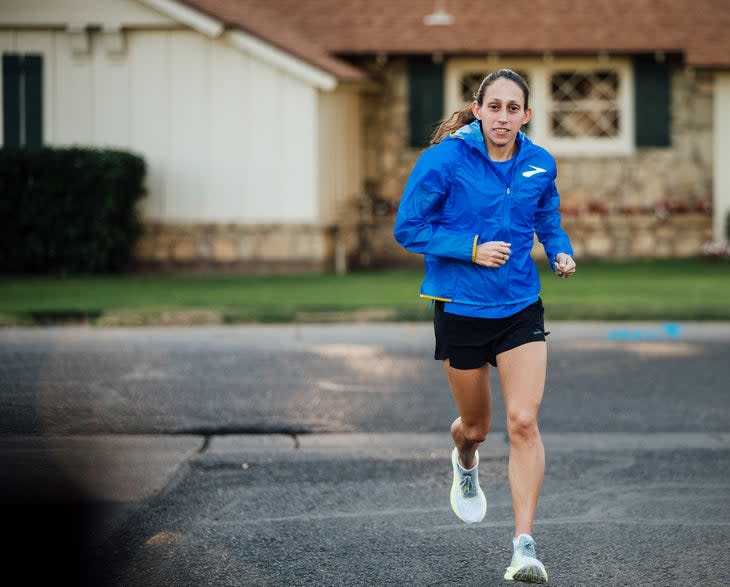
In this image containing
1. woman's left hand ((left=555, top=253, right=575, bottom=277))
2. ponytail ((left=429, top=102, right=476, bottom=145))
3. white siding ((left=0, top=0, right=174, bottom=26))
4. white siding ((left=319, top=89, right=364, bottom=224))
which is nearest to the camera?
woman's left hand ((left=555, top=253, right=575, bottom=277))

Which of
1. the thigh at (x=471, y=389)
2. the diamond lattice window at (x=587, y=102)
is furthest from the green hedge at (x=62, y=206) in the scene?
the thigh at (x=471, y=389)

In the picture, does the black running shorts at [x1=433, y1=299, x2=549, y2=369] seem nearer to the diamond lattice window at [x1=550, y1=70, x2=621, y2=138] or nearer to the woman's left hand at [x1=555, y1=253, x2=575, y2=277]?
the woman's left hand at [x1=555, y1=253, x2=575, y2=277]

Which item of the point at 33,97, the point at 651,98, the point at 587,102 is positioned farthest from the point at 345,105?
the point at 651,98

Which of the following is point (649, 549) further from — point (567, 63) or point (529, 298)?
point (567, 63)

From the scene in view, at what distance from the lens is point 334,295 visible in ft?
50.3

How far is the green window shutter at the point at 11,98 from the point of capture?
62.7 feet

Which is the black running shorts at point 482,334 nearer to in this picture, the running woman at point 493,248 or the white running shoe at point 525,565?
the running woman at point 493,248

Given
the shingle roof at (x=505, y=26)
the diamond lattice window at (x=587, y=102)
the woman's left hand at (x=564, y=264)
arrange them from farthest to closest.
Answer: the diamond lattice window at (x=587, y=102) → the shingle roof at (x=505, y=26) → the woman's left hand at (x=564, y=264)

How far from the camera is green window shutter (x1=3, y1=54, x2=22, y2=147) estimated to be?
62.7 feet

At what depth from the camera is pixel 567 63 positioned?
2100 cm

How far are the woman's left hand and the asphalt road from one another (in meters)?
1.20

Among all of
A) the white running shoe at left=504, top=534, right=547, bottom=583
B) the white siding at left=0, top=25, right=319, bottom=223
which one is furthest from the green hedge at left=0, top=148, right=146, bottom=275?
the white running shoe at left=504, top=534, right=547, bottom=583

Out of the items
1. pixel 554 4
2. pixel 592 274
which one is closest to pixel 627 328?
pixel 592 274

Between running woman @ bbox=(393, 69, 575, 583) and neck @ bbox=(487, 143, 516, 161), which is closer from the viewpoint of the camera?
running woman @ bbox=(393, 69, 575, 583)
